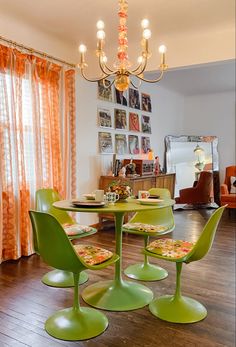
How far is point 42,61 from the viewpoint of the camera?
11.9ft

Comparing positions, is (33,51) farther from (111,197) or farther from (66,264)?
(66,264)

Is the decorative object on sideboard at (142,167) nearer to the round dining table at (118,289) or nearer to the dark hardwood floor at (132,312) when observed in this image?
the dark hardwood floor at (132,312)

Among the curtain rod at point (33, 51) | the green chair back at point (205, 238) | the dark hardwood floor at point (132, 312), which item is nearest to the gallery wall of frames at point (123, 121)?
the curtain rod at point (33, 51)

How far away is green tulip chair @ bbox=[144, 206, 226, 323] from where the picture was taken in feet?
6.94

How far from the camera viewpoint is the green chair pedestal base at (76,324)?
1971mm

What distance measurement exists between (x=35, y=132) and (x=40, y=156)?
0.93 feet

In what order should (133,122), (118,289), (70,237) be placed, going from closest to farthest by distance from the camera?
(118,289), (70,237), (133,122)

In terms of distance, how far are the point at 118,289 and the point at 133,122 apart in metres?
3.68

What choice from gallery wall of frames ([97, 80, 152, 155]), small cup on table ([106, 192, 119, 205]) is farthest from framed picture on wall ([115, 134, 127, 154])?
small cup on table ([106, 192, 119, 205])

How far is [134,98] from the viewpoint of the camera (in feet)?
18.7

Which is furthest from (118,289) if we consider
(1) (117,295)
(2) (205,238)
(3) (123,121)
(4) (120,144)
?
(3) (123,121)

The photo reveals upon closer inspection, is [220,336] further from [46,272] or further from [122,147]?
[122,147]

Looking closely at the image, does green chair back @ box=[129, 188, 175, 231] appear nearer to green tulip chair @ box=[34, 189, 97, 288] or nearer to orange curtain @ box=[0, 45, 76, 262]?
green tulip chair @ box=[34, 189, 97, 288]

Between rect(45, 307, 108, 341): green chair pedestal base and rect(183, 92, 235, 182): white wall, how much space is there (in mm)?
6099
